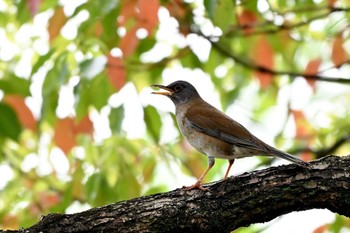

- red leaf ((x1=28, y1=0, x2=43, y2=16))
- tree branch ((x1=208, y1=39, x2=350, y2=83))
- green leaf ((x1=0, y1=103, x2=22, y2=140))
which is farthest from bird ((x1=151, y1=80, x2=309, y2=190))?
green leaf ((x1=0, y1=103, x2=22, y2=140))

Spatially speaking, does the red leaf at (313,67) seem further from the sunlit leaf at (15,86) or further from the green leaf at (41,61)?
the sunlit leaf at (15,86)

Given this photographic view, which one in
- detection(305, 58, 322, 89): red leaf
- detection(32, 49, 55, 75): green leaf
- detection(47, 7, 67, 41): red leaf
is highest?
detection(47, 7, 67, 41): red leaf

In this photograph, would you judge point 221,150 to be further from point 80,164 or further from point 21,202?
point 21,202

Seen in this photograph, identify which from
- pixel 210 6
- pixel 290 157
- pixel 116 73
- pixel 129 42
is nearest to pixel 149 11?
pixel 129 42

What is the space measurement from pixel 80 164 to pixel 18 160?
1.81 meters

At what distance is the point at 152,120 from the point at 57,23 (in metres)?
1.23

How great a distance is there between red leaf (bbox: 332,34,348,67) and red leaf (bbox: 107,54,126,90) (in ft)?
7.24

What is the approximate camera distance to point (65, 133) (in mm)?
6941

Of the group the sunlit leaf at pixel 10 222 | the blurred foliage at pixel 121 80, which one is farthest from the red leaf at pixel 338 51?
the sunlit leaf at pixel 10 222

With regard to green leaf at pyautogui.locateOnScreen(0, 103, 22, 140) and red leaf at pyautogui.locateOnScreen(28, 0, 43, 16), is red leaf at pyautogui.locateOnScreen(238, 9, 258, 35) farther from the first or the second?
green leaf at pyautogui.locateOnScreen(0, 103, 22, 140)

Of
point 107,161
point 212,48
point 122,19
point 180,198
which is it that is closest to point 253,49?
point 212,48

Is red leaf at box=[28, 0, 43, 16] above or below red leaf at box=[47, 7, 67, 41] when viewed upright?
below

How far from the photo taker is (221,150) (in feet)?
20.0

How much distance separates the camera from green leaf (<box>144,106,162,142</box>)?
6227 millimetres
